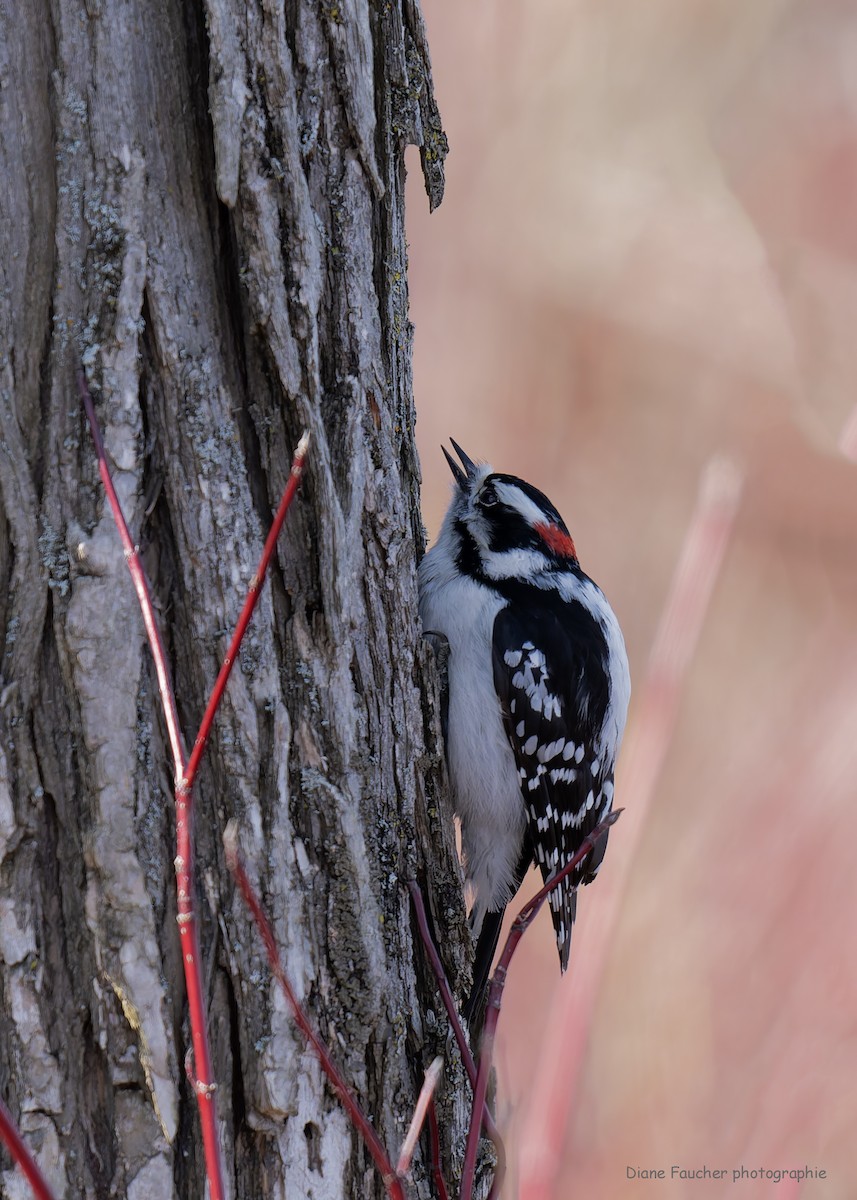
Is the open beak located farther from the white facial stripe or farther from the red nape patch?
the red nape patch

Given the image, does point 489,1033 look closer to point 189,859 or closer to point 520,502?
point 189,859

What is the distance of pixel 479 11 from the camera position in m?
5.11

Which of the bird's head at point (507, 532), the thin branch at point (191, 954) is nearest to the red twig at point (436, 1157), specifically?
the thin branch at point (191, 954)

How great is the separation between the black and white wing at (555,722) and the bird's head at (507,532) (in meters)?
0.17

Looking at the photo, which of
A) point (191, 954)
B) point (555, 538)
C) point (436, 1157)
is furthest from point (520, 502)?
point (191, 954)

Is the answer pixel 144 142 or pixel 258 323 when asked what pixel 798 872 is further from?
pixel 144 142

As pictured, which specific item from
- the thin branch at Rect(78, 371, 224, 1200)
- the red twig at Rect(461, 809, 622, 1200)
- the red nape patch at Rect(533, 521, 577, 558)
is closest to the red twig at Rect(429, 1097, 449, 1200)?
the red twig at Rect(461, 809, 622, 1200)

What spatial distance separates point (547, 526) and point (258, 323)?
1.73m

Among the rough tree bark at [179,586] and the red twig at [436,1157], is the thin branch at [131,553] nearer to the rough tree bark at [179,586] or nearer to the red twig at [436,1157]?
the rough tree bark at [179,586]

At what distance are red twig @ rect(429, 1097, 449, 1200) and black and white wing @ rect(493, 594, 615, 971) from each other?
113 cm

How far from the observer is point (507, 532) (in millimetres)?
3324

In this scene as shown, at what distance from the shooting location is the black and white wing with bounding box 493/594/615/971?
3000 millimetres

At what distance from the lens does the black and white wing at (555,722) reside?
300 centimetres

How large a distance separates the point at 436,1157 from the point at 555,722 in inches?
54.1
